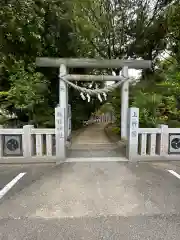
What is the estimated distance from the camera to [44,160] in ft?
15.3

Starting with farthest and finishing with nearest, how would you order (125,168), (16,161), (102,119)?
(102,119), (16,161), (125,168)

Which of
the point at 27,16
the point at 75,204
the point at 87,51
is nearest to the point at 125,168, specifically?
the point at 75,204

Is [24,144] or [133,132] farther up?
[133,132]

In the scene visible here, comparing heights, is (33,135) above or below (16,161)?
above

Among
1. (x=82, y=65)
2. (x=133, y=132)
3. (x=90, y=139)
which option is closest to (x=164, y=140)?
(x=133, y=132)

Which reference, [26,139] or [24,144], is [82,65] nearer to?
[26,139]

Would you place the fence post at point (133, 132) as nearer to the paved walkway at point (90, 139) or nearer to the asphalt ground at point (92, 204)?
the asphalt ground at point (92, 204)

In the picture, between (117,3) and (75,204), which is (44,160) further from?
(117,3)

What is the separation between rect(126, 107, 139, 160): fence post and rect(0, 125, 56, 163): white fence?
1.83 m

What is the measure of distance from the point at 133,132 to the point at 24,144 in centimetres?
259

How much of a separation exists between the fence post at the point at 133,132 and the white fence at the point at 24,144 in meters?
1.83

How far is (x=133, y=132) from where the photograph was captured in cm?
472

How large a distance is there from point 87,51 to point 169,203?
670 centimetres

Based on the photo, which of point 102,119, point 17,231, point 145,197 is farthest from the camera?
point 102,119
